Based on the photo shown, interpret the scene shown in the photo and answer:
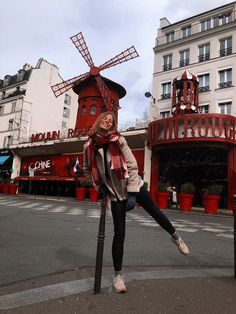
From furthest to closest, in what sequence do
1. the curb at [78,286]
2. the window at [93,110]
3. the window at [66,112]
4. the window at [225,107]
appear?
1. the window at [66,112]
2. the window at [93,110]
3. the window at [225,107]
4. the curb at [78,286]

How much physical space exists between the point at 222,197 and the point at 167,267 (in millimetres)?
15340

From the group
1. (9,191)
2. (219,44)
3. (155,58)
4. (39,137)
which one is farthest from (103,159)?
(39,137)

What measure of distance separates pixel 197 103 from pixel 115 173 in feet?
56.2

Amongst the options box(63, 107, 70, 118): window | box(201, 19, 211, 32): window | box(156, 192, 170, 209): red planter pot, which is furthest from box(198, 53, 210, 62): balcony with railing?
box(63, 107, 70, 118): window

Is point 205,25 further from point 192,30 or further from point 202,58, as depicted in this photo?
point 202,58

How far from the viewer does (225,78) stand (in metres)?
19.4

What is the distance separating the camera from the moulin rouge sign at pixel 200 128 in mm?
16172

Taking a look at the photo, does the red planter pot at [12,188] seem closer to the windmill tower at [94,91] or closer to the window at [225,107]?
the windmill tower at [94,91]

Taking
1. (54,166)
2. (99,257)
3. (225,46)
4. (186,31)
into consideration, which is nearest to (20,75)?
(54,166)

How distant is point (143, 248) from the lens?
4.43 m

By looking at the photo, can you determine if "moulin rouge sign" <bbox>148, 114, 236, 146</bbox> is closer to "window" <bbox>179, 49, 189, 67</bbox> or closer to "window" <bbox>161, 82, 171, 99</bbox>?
"window" <bbox>161, 82, 171, 99</bbox>

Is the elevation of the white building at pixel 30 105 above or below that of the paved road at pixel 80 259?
above

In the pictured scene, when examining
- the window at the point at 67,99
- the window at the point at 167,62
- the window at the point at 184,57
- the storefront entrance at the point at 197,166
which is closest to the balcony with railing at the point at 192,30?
the window at the point at 184,57

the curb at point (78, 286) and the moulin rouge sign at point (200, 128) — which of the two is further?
the moulin rouge sign at point (200, 128)
